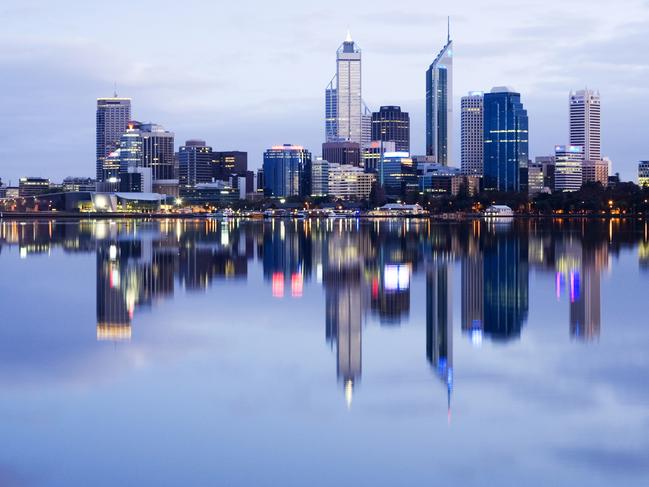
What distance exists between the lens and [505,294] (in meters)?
23.7

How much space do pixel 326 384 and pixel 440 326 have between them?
19.1 ft

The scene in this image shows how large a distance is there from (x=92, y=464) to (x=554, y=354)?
8315mm

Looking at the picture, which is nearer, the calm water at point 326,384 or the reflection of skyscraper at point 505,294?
the calm water at point 326,384

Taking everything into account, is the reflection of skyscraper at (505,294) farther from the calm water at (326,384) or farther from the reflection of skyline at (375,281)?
the calm water at (326,384)

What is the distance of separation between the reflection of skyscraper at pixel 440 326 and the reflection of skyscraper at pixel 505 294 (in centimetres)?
82

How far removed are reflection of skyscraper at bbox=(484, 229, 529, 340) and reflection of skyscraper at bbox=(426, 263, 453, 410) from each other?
32.3 inches

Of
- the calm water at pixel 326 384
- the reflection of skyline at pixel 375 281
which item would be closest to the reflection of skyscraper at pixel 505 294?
the reflection of skyline at pixel 375 281

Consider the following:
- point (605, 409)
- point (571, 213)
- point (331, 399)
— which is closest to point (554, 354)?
point (605, 409)

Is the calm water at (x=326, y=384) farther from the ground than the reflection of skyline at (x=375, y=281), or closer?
closer

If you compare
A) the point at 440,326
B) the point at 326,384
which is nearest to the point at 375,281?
the point at 440,326

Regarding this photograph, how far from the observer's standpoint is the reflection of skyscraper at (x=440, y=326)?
1395cm

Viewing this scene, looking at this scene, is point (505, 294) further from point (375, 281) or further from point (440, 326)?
point (440, 326)

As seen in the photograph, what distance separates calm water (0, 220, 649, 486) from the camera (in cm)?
922

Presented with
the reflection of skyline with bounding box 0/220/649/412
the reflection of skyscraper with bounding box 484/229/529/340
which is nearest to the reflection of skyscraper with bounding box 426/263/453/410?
the reflection of skyline with bounding box 0/220/649/412
